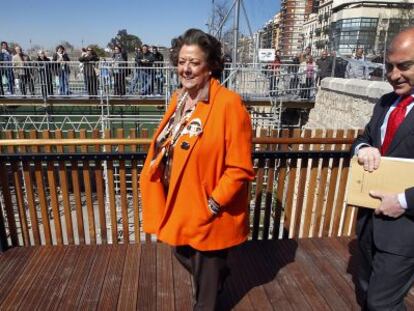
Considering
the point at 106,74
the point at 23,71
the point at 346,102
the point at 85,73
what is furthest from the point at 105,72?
the point at 346,102

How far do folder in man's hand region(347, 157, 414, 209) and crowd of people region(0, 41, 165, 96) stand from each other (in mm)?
10921

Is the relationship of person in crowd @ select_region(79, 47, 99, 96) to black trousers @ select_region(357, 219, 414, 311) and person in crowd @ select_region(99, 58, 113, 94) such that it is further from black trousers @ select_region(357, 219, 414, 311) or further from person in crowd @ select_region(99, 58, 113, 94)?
black trousers @ select_region(357, 219, 414, 311)

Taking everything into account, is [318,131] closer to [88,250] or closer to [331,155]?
[331,155]

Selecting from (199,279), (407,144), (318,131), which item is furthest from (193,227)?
(318,131)

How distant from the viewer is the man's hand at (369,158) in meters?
1.89

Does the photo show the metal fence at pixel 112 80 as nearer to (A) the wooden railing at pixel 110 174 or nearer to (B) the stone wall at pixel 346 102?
(B) the stone wall at pixel 346 102

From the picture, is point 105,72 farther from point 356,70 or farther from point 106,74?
point 356,70

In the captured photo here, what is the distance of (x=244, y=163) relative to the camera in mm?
1929

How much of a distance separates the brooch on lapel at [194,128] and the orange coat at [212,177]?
17 millimetres

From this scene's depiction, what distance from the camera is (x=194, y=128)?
6.30 feet

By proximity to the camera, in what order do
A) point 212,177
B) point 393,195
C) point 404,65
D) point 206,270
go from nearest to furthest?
point 404,65 → point 393,195 → point 212,177 → point 206,270

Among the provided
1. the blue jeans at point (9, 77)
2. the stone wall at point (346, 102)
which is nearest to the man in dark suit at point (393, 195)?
the stone wall at point (346, 102)

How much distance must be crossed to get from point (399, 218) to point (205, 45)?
4.54ft

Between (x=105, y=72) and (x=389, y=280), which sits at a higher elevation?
(x=105, y=72)
